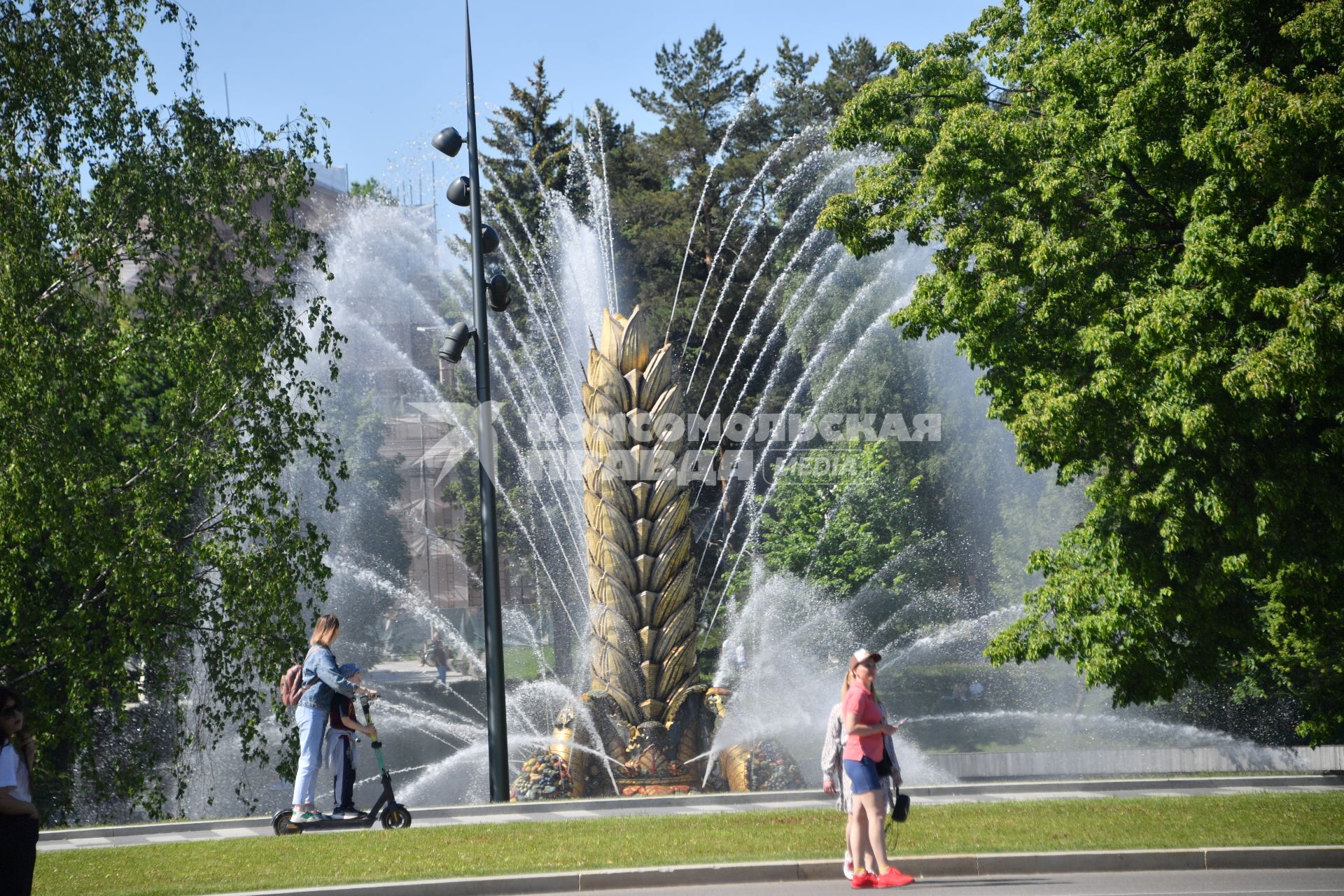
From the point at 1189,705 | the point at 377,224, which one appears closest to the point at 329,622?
the point at 1189,705

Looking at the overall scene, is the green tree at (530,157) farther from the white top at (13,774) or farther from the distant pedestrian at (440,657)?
the white top at (13,774)

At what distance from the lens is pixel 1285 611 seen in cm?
1399

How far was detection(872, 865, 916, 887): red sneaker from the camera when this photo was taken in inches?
→ 330

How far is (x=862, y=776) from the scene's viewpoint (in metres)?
8.41

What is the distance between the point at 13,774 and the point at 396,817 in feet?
15.9

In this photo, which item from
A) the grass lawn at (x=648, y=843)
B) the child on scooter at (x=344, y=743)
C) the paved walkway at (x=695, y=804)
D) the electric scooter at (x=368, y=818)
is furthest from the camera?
the paved walkway at (x=695, y=804)

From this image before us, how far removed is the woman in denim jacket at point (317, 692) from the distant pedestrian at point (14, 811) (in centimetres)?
361

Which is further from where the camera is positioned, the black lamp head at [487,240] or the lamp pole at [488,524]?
the black lamp head at [487,240]

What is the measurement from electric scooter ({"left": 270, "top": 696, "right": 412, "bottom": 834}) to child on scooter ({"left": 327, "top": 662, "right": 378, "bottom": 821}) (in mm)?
52

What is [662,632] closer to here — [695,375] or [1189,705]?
[1189,705]

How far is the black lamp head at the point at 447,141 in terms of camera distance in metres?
14.3

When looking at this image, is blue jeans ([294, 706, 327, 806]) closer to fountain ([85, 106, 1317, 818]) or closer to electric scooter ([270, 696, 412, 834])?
electric scooter ([270, 696, 412, 834])

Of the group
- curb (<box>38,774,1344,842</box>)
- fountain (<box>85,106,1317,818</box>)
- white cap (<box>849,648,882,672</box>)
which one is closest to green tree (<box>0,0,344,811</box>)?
fountain (<box>85,106,1317,818</box>)

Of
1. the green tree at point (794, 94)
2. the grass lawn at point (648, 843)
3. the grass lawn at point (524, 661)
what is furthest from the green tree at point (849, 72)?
the grass lawn at point (648, 843)
